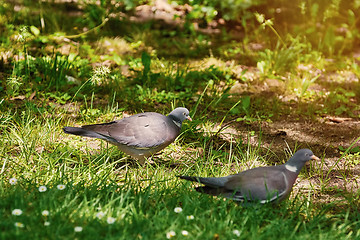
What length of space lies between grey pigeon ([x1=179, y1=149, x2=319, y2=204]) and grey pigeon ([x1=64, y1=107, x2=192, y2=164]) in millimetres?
736

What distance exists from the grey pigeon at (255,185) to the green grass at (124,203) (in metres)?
0.08

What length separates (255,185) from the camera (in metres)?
2.90

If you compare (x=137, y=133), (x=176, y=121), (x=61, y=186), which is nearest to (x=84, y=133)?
(x=137, y=133)

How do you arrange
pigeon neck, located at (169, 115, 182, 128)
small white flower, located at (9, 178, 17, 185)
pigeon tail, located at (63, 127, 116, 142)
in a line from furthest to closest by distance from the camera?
pigeon neck, located at (169, 115, 182, 128) < pigeon tail, located at (63, 127, 116, 142) < small white flower, located at (9, 178, 17, 185)

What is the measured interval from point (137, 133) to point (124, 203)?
77cm

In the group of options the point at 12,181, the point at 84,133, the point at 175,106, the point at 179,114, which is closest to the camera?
the point at 12,181

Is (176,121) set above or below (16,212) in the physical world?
below

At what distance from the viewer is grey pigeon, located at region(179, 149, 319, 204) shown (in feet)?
9.45

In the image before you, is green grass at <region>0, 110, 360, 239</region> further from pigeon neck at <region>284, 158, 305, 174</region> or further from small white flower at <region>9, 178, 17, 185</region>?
pigeon neck at <region>284, 158, 305, 174</region>

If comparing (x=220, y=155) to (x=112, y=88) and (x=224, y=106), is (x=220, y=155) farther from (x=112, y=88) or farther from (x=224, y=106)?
(x=112, y=88)

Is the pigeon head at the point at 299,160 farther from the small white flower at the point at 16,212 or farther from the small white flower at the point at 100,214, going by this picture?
the small white flower at the point at 16,212

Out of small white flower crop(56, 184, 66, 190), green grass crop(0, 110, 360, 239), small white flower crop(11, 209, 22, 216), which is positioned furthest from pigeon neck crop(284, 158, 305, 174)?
small white flower crop(11, 209, 22, 216)

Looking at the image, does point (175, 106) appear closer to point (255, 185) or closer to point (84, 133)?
point (84, 133)

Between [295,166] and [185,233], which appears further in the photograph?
[295,166]
